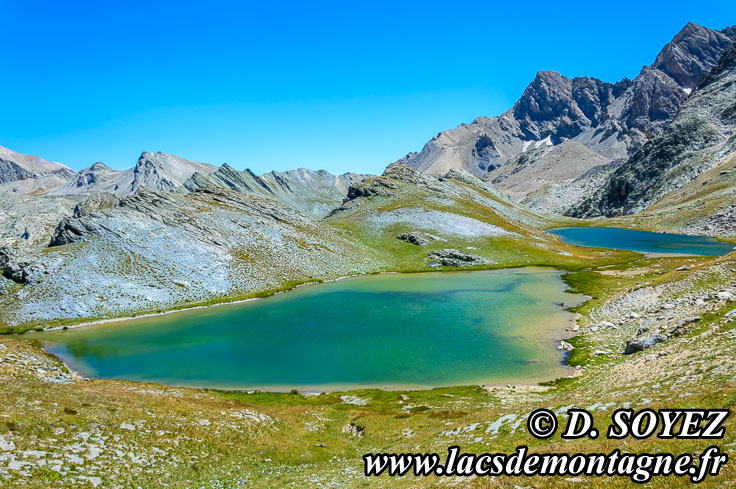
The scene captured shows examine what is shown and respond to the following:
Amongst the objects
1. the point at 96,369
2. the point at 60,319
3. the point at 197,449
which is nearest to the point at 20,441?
the point at 197,449

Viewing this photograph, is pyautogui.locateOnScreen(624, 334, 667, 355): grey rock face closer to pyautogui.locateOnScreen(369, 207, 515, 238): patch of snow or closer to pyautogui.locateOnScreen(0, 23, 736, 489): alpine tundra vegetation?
pyautogui.locateOnScreen(0, 23, 736, 489): alpine tundra vegetation

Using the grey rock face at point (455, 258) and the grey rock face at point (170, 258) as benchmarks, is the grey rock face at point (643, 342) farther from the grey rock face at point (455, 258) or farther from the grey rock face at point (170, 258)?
the grey rock face at point (455, 258)

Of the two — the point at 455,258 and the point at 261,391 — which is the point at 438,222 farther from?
the point at 261,391

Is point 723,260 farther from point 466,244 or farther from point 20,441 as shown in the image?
point 466,244

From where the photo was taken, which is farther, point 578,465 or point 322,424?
point 322,424

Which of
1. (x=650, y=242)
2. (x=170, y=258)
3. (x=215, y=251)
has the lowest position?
(x=650, y=242)

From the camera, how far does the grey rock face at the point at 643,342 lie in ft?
116

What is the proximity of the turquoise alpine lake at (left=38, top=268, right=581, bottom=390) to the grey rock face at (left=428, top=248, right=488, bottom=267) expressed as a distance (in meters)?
33.2

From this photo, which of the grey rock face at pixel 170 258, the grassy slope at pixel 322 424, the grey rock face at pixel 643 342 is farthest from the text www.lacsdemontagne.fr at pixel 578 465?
the grey rock face at pixel 170 258

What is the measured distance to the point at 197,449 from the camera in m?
22.8

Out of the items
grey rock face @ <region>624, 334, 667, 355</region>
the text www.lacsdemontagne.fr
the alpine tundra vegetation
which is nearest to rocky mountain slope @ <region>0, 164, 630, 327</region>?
the alpine tundra vegetation

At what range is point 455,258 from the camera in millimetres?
117375

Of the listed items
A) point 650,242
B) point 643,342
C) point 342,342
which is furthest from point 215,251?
point 650,242

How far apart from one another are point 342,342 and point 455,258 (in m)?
72.2
